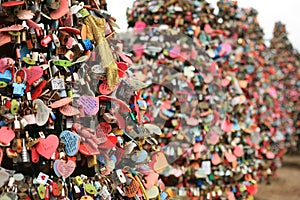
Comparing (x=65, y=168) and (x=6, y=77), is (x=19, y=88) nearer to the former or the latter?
(x=6, y=77)

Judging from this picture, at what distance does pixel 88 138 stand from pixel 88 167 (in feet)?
0.41

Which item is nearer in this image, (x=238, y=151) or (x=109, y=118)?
(x=109, y=118)

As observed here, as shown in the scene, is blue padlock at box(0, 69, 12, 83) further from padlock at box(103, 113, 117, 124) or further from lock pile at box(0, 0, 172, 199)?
padlock at box(103, 113, 117, 124)

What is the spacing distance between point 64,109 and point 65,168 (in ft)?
0.79

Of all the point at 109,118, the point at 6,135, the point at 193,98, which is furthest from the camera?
the point at 193,98

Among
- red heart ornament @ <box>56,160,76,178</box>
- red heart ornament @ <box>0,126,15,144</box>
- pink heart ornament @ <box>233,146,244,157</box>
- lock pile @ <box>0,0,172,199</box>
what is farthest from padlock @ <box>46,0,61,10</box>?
pink heart ornament @ <box>233,146,244,157</box>

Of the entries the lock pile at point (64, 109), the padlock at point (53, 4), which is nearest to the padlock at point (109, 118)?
the lock pile at point (64, 109)

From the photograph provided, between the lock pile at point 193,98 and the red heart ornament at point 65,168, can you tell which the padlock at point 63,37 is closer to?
the red heart ornament at point 65,168

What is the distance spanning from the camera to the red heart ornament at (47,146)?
1.84 m

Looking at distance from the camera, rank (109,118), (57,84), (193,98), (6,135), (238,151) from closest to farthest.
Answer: (6,135) < (57,84) < (109,118) < (193,98) < (238,151)

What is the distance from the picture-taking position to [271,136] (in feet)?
29.9

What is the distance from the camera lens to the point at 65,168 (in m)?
1.88

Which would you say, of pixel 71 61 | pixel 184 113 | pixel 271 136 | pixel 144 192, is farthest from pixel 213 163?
pixel 271 136


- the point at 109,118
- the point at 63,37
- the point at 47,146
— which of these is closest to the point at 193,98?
the point at 109,118
